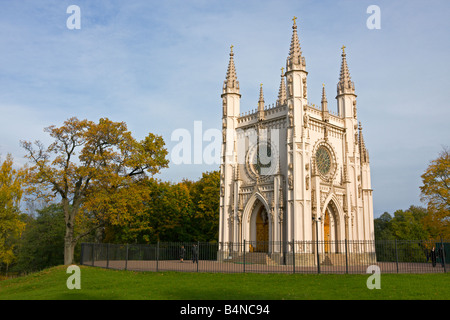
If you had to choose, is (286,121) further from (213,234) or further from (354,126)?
(213,234)

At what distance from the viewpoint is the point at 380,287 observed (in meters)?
15.2

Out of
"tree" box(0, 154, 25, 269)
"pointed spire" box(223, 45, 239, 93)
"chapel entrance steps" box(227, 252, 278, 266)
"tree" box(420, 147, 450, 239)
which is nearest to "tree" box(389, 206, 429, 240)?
"tree" box(420, 147, 450, 239)

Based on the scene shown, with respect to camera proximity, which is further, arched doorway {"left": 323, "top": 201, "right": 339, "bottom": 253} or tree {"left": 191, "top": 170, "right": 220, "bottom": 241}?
tree {"left": 191, "top": 170, "right": 220, "bottom": 241}

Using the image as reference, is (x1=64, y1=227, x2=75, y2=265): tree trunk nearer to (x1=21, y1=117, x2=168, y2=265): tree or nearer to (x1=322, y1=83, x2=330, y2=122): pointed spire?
(x1=21, y1=117, x2=168, y2=265): tree

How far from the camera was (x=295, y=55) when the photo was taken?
113 feet

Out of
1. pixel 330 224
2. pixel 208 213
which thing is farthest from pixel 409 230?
pixel 208 213

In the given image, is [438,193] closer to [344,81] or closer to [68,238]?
[344,81]

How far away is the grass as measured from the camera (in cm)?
1391

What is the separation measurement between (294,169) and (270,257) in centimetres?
749

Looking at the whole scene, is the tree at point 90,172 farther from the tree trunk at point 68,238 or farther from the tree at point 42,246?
the tree at point 42,246

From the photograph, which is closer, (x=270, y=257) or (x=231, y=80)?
(x=270, y=257)

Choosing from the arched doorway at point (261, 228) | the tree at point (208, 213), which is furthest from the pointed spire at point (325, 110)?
the tree at point (208, 213)

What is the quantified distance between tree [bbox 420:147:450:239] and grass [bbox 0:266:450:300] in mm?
18362
